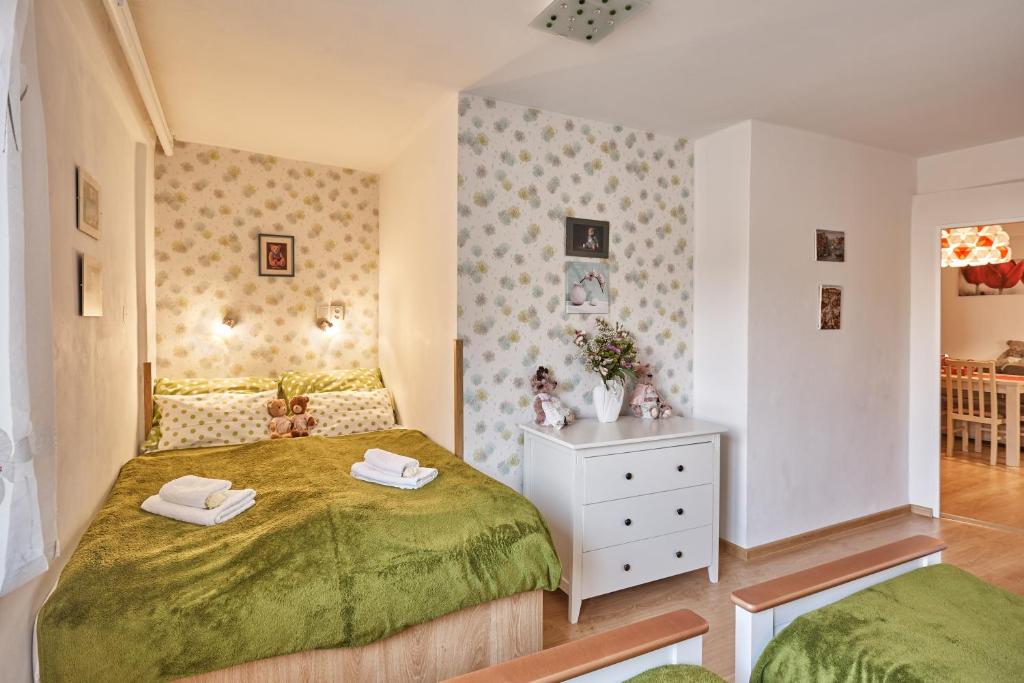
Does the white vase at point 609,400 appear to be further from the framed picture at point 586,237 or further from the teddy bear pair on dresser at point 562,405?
the framed picture at point 586,237

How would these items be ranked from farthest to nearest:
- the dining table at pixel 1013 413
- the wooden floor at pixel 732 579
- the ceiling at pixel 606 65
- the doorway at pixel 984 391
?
1. the dining table at pixel 1013 413
2. the doorway at pixel 984 391
3. the wooden floor at pixel 732 579
4. the ceiling at pixel 606 65

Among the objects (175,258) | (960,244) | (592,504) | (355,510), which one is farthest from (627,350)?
(960,244)

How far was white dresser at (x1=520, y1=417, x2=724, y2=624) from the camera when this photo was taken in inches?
102

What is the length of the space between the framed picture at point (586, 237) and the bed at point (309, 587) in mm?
1413

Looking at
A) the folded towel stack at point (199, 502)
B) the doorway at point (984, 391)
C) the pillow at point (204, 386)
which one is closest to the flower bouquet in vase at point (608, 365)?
the folded towel stack at point (199, 502)

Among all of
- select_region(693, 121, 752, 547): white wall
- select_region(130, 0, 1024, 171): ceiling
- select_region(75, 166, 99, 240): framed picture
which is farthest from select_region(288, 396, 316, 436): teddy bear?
select_region(693, 121, 752, 547): white wall

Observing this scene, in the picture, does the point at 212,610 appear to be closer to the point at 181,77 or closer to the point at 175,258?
the point at 181,77

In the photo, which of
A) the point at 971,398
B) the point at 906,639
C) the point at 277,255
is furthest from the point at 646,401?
the point at 971,398

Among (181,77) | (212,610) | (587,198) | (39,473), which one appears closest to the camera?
(39,473)

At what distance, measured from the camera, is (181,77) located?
2588 millimetres

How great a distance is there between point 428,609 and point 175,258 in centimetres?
287

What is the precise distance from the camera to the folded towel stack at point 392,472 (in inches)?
90.6

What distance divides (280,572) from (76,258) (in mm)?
1288

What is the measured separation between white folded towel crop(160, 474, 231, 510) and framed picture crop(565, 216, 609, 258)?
203cm
